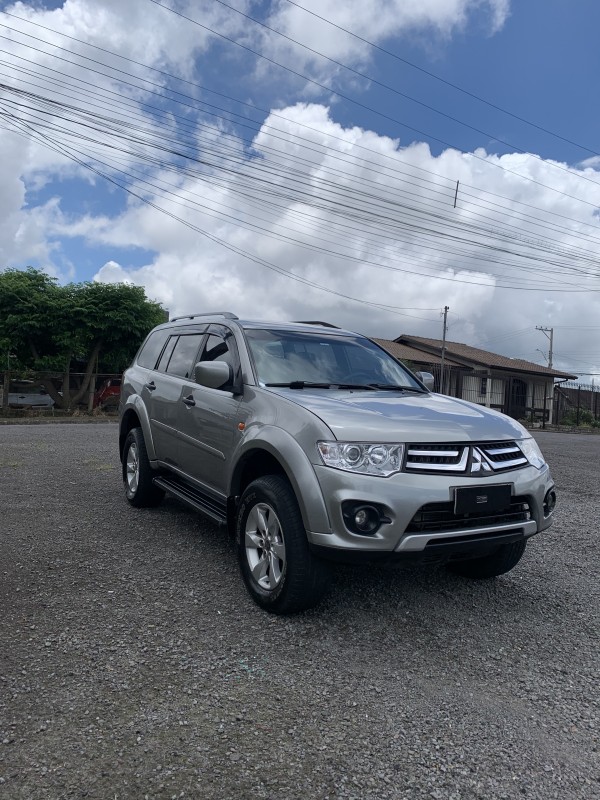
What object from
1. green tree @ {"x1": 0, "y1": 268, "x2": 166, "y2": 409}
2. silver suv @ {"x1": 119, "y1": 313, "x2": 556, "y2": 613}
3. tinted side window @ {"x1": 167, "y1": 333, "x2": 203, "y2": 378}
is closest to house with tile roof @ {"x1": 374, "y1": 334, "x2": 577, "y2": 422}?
green tree @ {"x1": 0, "y1": 268, "x2": 166, "y2": 409}

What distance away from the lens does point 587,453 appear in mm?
14766

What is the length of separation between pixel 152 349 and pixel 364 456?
3.84 m

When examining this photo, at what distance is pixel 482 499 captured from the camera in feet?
11.0

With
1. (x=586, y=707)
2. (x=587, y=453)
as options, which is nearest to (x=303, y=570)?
(x=586, y=707)

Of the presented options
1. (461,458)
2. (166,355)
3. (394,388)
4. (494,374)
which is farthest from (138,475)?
(494,374)

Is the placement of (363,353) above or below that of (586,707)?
above

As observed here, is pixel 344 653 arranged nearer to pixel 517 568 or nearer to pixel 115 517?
pixel 517 568

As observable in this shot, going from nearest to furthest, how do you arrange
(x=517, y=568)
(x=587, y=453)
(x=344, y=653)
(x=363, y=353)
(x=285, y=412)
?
(x=344, y=653) < (x=285, y=412) < (x=517, y=568) < (x=363, y=353) < (x=587, y=453)

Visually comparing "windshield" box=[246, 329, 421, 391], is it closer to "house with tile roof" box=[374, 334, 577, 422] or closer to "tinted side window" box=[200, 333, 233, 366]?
"tinted side window" box=[200, 333, 233, 366]

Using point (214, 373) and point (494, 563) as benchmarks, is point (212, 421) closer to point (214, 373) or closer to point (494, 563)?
point (214, 373)

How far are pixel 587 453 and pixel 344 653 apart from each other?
527 inches

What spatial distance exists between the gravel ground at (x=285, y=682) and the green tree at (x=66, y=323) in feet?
55.6

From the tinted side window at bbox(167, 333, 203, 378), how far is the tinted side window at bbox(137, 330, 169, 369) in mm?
498

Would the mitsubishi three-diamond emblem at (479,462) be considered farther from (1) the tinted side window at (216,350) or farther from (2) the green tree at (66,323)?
(2) the green tree at (66,323)
